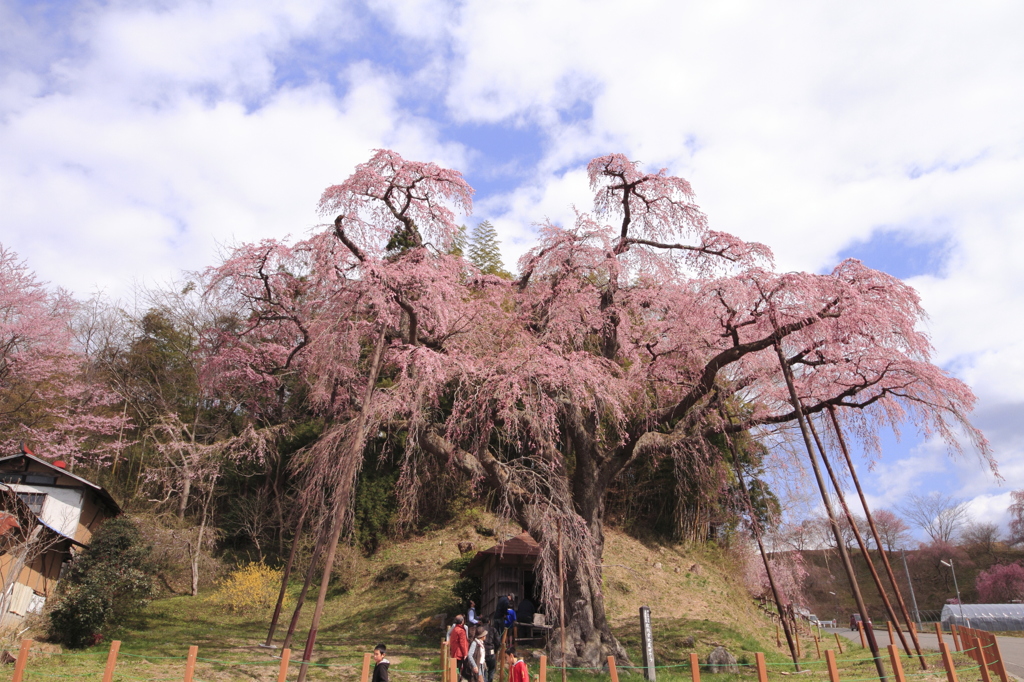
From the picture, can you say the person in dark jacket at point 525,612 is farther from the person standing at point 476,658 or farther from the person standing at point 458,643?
the person standing at point 458,643

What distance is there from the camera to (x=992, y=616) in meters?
33.2

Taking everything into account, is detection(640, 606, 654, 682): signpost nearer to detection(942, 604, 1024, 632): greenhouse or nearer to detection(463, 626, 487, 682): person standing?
detection(463, 626, 487, 682): person standing

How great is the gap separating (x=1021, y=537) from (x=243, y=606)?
2054 inches

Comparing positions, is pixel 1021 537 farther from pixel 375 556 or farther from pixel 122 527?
pixel 122 527

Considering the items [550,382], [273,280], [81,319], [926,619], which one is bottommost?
[926,619]

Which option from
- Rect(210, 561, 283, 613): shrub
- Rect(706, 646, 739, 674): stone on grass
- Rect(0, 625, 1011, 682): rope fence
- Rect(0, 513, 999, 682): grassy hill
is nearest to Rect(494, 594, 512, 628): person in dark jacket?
Rect(0, 625, 1011, 682): rope fence

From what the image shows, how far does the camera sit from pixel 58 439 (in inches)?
808

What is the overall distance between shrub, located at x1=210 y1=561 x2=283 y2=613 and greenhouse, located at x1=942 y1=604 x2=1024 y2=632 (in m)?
34.2

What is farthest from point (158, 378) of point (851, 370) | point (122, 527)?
point (851, 370)

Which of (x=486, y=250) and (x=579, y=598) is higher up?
(x=486, y=250)

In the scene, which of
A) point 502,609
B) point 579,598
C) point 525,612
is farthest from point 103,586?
point 579,598

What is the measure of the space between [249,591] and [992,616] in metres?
37.7

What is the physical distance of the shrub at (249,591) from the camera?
17.1 metres

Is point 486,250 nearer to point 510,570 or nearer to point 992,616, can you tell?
point 510,570
